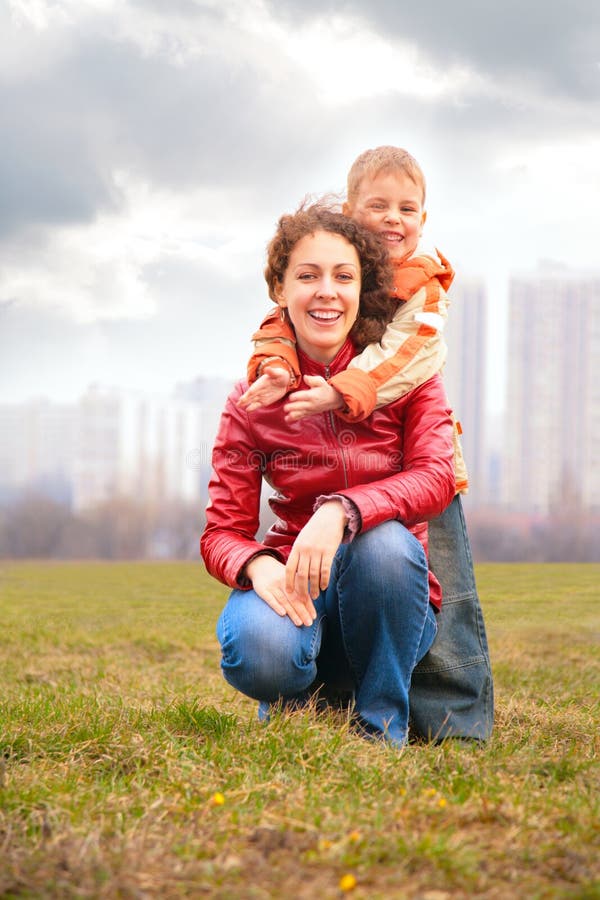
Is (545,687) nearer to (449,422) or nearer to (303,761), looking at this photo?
(449,422)

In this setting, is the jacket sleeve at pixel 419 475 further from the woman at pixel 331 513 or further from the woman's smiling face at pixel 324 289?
the woman's smiling face at pixel 324 289

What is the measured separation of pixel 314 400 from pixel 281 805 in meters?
1.07

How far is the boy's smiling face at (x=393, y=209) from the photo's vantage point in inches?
127

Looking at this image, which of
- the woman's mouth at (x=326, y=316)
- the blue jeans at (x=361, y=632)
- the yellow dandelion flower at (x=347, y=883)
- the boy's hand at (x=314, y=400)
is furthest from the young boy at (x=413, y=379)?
A: the yellow dandelion flower at (x=347, y=883)

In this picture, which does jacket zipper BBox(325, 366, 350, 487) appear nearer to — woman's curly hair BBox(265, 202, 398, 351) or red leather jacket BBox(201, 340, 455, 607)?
red leather jacket BBox(201, 340, 455, 607)

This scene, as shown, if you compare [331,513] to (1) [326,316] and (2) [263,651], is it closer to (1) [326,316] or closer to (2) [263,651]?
(2) [263,651]

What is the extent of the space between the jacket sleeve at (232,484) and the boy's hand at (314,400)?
253mm

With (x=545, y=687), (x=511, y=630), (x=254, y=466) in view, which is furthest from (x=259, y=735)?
(x=511, y=630)

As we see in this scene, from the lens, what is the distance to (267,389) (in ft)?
9.25

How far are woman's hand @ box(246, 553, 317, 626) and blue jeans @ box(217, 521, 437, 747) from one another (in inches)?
1.1

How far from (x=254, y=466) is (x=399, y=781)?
1.06 m

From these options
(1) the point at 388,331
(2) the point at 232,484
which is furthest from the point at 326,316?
(2) the point at 232,484

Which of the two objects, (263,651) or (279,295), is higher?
(279,295)

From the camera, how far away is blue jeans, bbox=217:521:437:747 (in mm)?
2699
